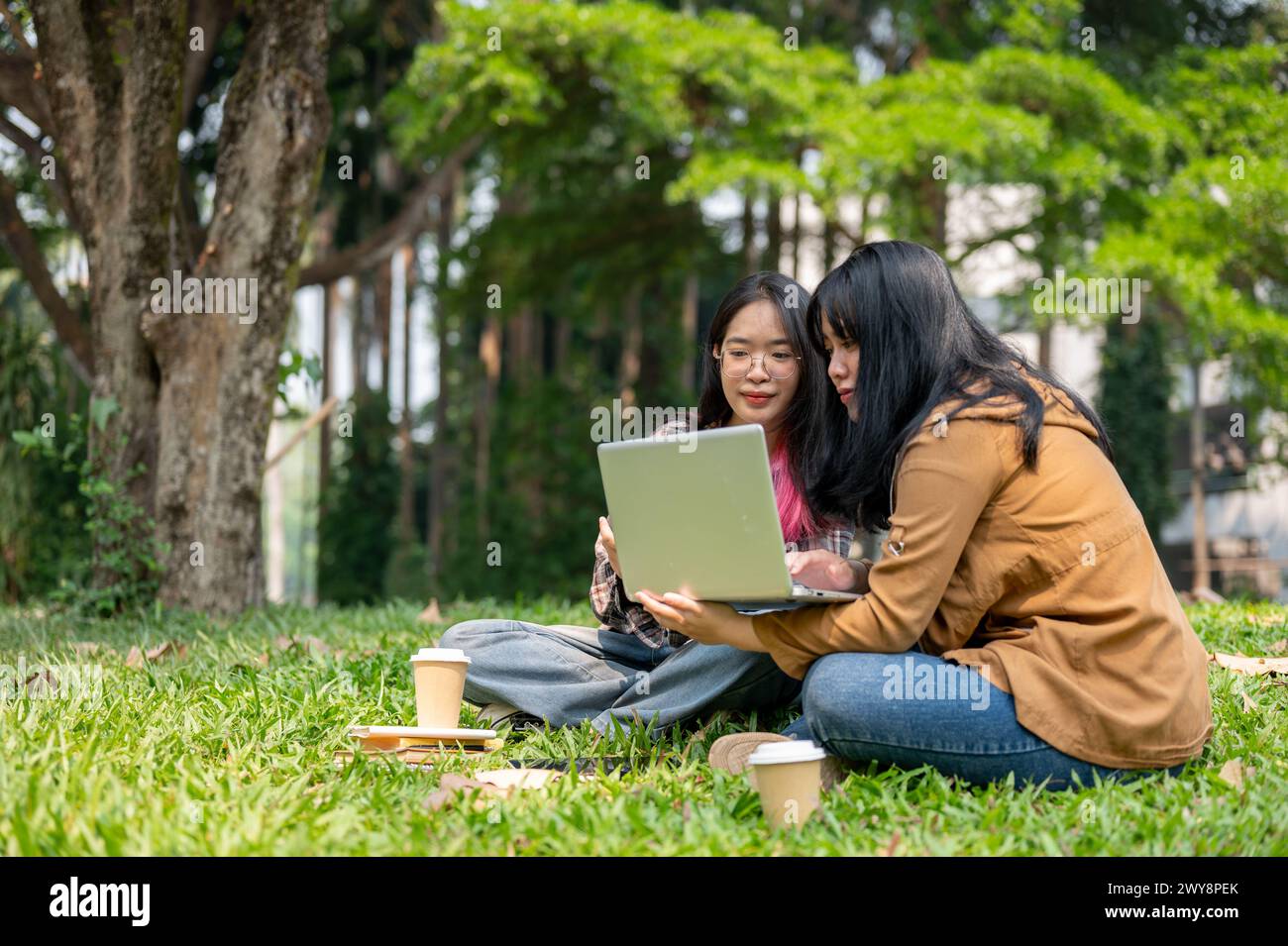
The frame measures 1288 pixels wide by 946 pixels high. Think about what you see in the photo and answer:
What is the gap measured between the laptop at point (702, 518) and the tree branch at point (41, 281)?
20.3 ft

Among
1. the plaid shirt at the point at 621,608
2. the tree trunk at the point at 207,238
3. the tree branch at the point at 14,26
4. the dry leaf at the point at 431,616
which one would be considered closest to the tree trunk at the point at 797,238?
the tree trunk at the point at 207,238

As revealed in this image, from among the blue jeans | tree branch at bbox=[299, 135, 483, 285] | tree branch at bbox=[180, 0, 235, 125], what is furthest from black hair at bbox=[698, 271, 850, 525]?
→ tree branch at bbox=[299, 135, 483, 285]

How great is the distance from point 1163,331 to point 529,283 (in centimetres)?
723

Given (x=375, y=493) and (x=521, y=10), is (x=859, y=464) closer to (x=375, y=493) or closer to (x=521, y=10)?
(x=521, y=10)

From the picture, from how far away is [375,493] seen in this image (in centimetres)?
1352

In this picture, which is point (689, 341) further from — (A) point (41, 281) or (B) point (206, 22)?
(B) point (206, 22)

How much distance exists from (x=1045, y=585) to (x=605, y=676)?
4.35ft

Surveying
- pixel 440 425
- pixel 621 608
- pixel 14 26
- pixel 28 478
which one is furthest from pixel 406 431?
pixel 621 608

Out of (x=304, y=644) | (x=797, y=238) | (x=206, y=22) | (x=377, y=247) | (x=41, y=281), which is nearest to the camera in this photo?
(x=304, y=644)

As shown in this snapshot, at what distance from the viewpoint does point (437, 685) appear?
302cm

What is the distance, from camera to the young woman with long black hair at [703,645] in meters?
3.13

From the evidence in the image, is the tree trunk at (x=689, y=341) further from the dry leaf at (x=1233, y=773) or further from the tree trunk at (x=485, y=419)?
the dry leaf at (x=1233, y=773)

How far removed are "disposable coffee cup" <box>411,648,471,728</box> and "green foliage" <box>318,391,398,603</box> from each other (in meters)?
10.3

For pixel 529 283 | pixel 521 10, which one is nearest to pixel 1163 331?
pixel 529 283
